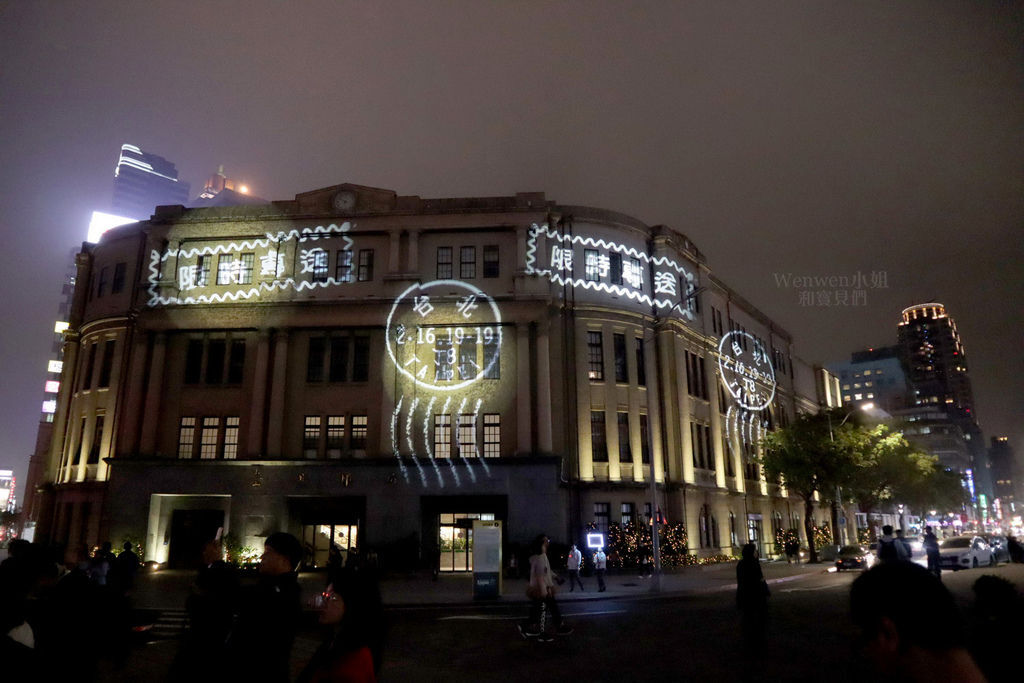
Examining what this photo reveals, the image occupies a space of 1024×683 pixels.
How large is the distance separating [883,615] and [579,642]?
1266 cm

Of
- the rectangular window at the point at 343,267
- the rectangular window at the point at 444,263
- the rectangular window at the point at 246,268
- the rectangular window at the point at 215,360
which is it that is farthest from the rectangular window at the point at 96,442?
the rectangular window at the point at 444,263

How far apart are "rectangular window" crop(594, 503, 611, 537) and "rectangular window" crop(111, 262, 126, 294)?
1222 inches

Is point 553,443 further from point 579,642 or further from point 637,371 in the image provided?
point 579,642

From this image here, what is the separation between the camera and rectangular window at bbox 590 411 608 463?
3756cm

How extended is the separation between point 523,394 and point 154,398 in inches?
801

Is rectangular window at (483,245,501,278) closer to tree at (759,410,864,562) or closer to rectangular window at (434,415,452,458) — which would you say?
rectangular window at (434,415,452,458)

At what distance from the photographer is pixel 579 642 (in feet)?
46.0

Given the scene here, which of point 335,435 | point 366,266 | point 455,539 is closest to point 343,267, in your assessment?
point 366,266

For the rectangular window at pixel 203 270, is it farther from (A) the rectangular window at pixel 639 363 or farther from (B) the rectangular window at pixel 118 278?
(A) the rectangular window at pixel 639 363

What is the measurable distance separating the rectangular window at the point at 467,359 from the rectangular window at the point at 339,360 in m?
6.45

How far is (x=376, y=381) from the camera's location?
122 ft

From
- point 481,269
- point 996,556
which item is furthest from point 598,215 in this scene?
point 996,556

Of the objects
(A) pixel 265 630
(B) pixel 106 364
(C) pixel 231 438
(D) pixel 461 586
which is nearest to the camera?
(A) pixel 265 630

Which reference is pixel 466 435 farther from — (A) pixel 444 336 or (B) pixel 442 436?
(A) pixel 444 336
